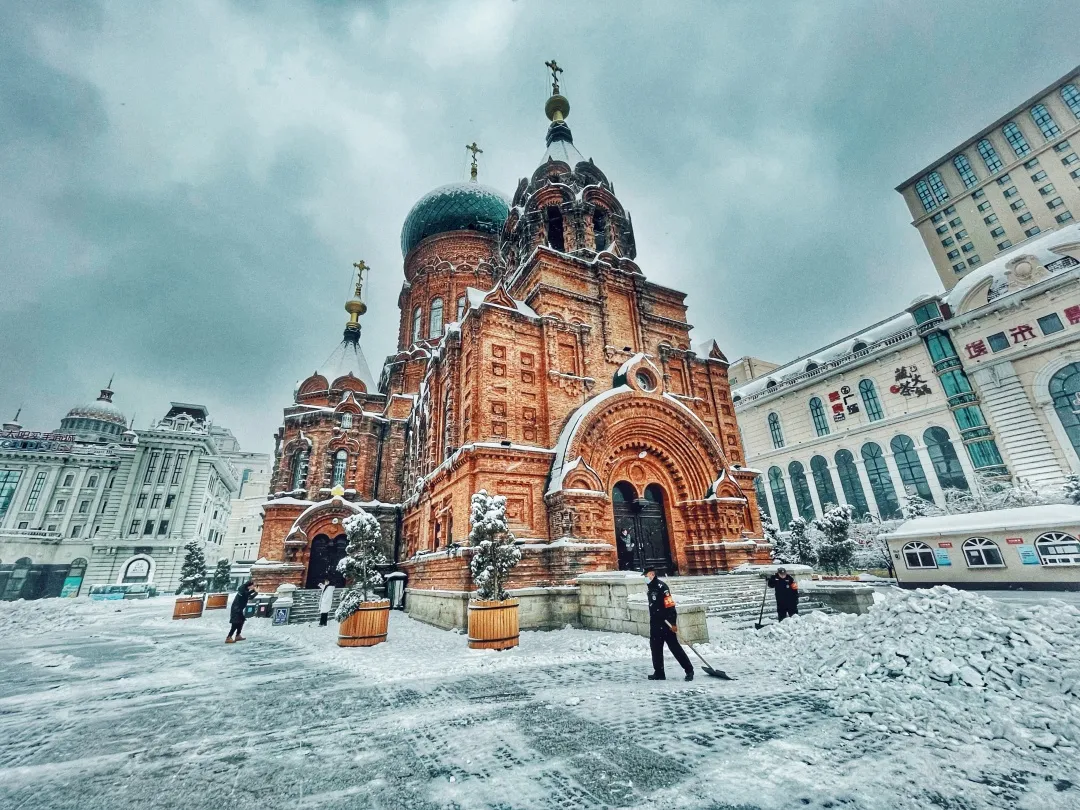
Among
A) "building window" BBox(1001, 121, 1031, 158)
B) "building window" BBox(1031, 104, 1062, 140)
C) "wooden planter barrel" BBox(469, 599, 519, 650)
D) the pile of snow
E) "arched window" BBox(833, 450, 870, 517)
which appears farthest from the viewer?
"building window" BBox(1001, 121, 1031, 158)

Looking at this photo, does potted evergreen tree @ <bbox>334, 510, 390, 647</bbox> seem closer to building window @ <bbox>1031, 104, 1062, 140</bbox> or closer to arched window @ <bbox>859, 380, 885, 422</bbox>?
arched window @ <bbox>859, 380, 885, 422</bbox>

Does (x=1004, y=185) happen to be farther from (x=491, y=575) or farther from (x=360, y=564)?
(x=360, y=564)

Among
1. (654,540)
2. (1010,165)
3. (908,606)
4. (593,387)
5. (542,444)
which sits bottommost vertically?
(908,606)

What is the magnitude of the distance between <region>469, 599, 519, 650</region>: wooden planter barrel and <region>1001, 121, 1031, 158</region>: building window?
75.2m

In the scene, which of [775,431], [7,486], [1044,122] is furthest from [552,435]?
[1044,122]

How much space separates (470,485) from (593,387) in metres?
5.91

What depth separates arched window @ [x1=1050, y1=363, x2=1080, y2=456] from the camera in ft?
73.4

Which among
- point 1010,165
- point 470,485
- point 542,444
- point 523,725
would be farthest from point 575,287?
point 1010,165

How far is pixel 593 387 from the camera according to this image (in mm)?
16141

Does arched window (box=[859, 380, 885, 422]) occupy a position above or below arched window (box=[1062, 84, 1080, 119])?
below

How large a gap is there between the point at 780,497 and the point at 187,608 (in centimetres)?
3754

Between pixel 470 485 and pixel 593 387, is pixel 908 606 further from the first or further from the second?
pixel 593 387

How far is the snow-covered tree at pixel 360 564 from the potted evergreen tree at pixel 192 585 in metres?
12.5

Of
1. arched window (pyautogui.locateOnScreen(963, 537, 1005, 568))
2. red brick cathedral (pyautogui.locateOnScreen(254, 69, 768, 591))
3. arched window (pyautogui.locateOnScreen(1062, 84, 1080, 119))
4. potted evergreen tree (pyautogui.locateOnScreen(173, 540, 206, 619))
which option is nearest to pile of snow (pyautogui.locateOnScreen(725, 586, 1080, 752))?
red brick cathedral (pyautogui.locateOnScreen(254, 69, 768, 591))
